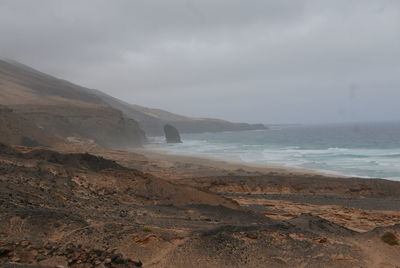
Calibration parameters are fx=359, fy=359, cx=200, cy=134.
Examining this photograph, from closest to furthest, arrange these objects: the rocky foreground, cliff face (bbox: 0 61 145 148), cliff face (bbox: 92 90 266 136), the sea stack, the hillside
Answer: the rocky foreground
cliff face (bbox: 0 61 145 148)
the hillside
the sea stack
cliff face (bbox: 92 90 266 136)

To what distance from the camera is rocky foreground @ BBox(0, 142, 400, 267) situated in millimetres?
6441

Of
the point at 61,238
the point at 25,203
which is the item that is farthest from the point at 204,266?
the point at 25,203

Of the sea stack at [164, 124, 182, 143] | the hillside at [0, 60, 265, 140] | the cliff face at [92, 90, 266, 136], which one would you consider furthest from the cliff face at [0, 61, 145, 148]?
the cliff face at [92, 90, 266, 136]

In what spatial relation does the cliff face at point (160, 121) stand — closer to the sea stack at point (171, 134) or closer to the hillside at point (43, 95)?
the hillside at point (43, 95)

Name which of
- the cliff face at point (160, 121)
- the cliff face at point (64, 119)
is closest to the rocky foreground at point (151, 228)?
the cliff face at point (64, 119)

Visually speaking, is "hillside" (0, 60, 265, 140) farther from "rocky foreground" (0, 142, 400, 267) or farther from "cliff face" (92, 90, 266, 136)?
"rocky foreground" (0, 142, 400, 267)

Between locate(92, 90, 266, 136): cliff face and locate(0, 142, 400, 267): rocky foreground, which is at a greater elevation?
locate(92, 90, 266, 136): cliff face

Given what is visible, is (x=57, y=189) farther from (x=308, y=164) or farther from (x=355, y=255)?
(x=308, y=164)

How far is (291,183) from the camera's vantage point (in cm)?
1956

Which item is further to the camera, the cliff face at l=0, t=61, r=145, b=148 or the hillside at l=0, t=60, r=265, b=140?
the hillside at l=0, t=60, r=265, b=140

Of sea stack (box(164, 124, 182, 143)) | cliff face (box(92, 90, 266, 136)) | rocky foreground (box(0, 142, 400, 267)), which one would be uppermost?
cliff face (box(92, 90, 266, 136))

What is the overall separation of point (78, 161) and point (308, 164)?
29.2m

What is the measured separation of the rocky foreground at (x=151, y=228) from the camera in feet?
21.1

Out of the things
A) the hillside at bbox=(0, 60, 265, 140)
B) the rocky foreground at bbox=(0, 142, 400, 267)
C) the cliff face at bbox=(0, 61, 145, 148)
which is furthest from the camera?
the hillside at bbox=(0, 60, 265, 140)
